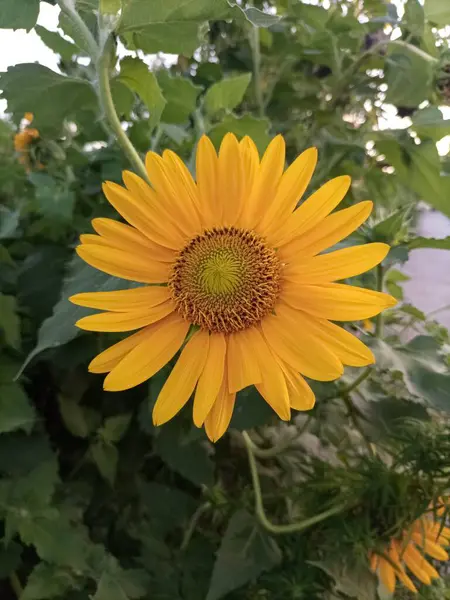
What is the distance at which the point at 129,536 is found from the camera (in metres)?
0.49

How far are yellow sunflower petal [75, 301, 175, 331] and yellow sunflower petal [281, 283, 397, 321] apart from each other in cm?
7

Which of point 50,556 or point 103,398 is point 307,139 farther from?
point 50,556

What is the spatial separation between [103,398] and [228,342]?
0.76 feet

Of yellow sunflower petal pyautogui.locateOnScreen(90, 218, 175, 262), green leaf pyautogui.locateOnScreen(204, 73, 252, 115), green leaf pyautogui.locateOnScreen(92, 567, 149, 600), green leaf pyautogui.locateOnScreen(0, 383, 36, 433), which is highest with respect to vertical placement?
green leaf pyautogui.locateOnScreen(204, 73, 252, 115)

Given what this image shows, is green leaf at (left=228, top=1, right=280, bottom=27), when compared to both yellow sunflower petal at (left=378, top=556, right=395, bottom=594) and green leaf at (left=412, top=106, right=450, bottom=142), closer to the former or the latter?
green leaf at (left=412, top=106, right=450, bottom=142)

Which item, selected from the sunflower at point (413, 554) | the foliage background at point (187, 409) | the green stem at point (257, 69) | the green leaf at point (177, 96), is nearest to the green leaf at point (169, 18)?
the foliage background at point (187, 409)

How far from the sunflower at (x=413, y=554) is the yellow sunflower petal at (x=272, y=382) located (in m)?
0.17

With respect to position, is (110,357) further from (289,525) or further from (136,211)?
(289,525)

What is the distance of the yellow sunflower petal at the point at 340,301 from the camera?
0.26 m

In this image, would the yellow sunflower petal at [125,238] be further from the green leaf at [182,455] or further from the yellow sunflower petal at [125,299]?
the green leaf at [182,455]

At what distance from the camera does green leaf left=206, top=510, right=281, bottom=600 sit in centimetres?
39

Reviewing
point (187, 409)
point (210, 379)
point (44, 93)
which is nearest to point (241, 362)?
point (210, 379)

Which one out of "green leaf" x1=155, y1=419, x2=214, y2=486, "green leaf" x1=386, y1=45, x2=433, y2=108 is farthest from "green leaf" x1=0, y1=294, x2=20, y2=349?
"green leaf" x1=386, y1=45, x2=433, y2=108

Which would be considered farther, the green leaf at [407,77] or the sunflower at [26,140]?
the sunflower at [26,140]
